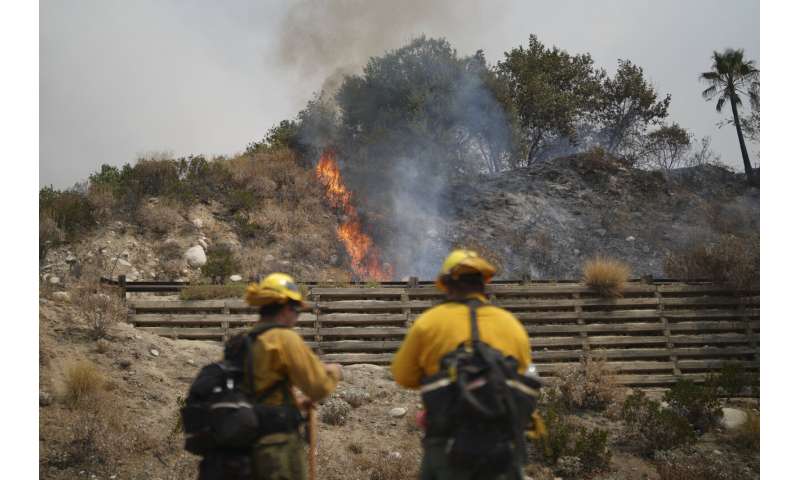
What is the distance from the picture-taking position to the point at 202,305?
1093 cm

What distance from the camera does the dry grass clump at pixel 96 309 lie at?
30.0 ft

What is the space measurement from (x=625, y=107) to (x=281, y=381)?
2938 centimetres

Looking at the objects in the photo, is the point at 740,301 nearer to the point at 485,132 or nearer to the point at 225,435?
the point at 225,435

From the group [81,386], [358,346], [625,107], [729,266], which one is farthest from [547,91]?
[81,386]

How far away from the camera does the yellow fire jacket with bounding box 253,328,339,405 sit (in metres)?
3.45

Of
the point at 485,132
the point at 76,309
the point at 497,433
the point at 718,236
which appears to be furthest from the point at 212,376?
the point at 485,132

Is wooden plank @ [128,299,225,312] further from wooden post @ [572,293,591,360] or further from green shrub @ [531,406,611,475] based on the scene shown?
wooden post @ [572,293,591,360]

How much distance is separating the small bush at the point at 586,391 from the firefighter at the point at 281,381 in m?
6.64

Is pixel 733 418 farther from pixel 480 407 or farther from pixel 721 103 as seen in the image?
pixel 721 103

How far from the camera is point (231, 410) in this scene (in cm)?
337

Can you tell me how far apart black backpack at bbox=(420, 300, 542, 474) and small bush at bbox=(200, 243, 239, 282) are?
13.1 m

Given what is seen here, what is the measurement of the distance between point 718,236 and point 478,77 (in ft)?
35.3

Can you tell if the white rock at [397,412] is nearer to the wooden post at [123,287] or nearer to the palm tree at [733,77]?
the wooden post at [123,287]

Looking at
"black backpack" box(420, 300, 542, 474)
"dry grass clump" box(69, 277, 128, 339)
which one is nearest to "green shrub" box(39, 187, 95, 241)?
"dry grass clump" box(69, 277, 128, 339)
